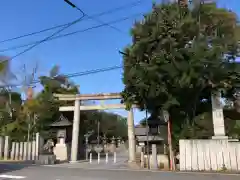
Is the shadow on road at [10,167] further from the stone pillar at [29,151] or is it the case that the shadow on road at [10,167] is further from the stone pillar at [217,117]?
the stone pillar at [217,117]

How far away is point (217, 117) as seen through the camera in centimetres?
1716

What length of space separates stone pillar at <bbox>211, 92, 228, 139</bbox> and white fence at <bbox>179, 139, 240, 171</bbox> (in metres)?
0.62

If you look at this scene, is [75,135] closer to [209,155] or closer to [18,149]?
[18,149]

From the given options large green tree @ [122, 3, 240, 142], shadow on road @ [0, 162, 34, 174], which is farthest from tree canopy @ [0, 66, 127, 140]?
large green tree @ [122, 3, 240, 142]

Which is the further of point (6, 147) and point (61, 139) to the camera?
point (6, 147)

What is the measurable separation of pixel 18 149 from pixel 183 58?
2110 centimetres

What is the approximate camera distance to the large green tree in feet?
54.0

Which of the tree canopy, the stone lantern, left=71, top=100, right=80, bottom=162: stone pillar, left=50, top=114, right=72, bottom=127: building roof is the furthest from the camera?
the tree canopy

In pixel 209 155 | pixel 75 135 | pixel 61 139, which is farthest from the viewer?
pixel 61 139

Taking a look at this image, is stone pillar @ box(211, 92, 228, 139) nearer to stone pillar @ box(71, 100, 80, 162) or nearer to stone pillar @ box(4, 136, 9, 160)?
stone pillar @ box(71, 100, 80, 162)

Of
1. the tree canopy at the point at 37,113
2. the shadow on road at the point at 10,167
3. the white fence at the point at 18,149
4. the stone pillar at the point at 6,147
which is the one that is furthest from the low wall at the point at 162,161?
the stone pillar at the point at 6,147

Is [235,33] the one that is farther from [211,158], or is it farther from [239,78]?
[211,158]

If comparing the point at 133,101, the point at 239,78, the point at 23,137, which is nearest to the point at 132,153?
the point at 133,101

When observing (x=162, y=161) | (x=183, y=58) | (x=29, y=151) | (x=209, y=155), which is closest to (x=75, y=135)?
(x=29, y=151)
